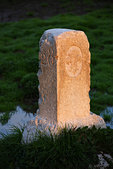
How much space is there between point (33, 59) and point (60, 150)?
484 centimetres

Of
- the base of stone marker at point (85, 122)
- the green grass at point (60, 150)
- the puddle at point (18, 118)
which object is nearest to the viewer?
the green grass at point (60, 150)

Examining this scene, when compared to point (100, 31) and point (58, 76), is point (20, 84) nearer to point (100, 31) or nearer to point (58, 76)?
point (58, 76)

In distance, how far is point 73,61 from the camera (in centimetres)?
363

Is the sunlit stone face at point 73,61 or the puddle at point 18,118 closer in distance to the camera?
the sunlit stone face at point 73,61

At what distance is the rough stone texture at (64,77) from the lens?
350 cm

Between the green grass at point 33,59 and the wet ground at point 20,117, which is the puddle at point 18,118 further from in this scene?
the green grass at point 33,59

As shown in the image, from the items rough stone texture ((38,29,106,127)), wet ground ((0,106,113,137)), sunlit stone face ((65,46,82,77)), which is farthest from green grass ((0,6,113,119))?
sunlit stone face ((65,46,82,77))

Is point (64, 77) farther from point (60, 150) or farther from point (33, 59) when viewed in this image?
point (33, 59)

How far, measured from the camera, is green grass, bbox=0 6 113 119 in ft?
20.6

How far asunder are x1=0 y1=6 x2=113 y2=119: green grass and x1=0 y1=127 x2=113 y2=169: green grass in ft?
5.96

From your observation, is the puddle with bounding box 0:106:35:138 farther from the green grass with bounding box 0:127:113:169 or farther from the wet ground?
the green grass with bounding box 0:127:113:169

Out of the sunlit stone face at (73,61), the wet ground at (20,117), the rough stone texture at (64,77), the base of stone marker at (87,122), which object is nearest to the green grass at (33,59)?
the wet ground at (20,117)

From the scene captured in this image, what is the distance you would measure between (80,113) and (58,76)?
0.72m

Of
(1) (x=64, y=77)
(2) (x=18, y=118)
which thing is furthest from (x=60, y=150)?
(2) (x=18, y=118)
